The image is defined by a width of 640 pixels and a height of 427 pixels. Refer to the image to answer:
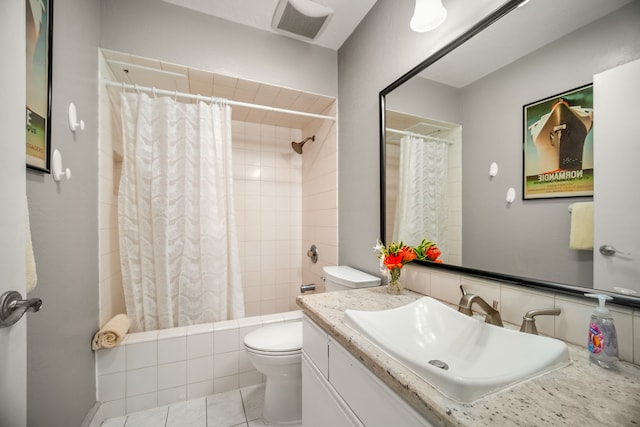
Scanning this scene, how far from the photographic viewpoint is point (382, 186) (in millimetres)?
1490

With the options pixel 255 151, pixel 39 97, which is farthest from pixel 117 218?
pixel 255 151

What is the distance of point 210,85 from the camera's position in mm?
1828

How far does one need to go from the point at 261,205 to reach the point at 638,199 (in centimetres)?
242

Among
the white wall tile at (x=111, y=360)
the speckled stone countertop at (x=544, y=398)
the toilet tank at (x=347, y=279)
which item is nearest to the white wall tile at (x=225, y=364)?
the white wall tile at (x=111, y=360)

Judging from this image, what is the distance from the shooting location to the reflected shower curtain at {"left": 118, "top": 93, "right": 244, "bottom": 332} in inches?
59.9

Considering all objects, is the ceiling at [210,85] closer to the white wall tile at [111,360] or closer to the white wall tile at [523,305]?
the white wall tile at [111,360]

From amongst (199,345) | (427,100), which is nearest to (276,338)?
(199,345)

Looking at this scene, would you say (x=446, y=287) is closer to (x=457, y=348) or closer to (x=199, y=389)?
(x=457, y=348)

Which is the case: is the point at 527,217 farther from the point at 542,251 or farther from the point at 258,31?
the point at 258,31

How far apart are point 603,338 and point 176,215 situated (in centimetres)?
190

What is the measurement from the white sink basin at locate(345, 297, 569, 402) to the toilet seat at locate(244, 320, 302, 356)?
64 cm

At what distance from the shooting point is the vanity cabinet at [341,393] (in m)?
0.57

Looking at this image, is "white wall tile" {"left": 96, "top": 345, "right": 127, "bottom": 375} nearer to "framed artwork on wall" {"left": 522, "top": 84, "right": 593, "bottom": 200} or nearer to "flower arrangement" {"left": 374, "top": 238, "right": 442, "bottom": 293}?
"flower arrangement" {"left": 374, "top": 238, "right": 442, "bottom": 293}

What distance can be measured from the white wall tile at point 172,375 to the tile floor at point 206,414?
0.12 meters
